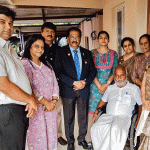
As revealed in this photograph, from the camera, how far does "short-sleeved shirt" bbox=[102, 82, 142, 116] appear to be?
2236mm

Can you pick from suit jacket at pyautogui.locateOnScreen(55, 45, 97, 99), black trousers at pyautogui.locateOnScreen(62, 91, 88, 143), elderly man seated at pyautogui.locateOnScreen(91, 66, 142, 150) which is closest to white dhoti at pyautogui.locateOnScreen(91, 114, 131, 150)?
elderly man seated at pyautogui.locateOnScreen(91, 66, 142, 150)

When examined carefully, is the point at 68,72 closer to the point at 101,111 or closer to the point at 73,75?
the point at 73,75

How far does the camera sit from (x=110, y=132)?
2.02 meters

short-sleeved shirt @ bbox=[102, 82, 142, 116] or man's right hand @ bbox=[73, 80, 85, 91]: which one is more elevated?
man's right hand @ bbox=[73, 80, 85, 91]

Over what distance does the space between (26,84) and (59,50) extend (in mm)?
1046

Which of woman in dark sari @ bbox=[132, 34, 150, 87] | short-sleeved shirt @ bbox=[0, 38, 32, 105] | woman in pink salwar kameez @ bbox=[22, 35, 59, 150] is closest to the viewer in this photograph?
short-sleeved shirt @ bbox=[0, 38, 32, 105]

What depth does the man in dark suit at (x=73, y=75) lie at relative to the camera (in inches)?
92.9

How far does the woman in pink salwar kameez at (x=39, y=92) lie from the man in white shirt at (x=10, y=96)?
1.37 feet

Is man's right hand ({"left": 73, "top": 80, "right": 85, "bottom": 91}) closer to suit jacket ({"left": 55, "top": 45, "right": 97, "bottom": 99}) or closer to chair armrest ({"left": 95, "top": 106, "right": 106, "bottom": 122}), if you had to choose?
suit jacket ({"left": 55, "top": 45, "right": 97, "bottom": 99})

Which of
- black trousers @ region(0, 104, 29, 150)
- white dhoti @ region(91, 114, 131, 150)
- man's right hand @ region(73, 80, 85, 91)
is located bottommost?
white dhoti @ region(91, 114, 131, 150)

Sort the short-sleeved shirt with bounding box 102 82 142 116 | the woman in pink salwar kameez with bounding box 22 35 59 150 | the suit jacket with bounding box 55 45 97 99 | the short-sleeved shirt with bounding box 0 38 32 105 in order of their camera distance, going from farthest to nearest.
Result: the suit jacket with bounding box 55 45 97 99, the short-sleeved shirt with bounding box 102 82 142 116, the woman in pink salwar kameez with bounding box 22 35 59 150, the short-sleeved shirt with bounding box 0 38 32 105

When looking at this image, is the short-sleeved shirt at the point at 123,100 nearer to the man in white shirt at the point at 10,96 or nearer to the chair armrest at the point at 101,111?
the chair armrest at the point at 101,111

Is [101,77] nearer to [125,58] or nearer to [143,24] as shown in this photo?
[125,58]

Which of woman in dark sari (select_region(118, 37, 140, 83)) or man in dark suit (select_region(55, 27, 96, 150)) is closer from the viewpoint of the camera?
man in dark suit (select_region(55, 27, 96, 150))
